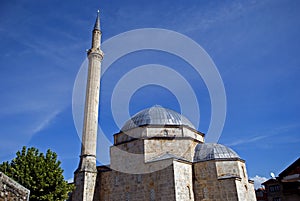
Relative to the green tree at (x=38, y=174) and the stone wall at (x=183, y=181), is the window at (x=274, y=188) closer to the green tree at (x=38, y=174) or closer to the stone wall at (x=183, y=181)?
the stone wall at (x=183, y=181)

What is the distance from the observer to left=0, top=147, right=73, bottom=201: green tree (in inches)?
440

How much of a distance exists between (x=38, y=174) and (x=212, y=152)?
31.1 ft

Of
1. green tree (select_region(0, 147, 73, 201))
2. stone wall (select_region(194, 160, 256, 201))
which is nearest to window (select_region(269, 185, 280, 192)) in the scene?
stone wall (select_region(194, 160, 256, 201))

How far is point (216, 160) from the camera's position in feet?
48.9

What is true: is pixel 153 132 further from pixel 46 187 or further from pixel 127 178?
pixel 46 187

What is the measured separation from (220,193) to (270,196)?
14.0m

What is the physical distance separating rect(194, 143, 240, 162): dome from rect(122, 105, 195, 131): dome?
213 centimetres

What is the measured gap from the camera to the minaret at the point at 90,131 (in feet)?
52.1

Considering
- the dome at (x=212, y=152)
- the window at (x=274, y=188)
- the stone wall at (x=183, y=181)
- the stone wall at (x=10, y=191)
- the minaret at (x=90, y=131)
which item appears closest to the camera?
the stone wall at (x=10, y=191)

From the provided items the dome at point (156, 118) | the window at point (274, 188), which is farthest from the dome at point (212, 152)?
the window at point (274, 188)

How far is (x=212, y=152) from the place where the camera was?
15.4m

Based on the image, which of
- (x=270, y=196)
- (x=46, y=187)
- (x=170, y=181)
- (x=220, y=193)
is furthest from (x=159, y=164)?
(x=270, y=196)

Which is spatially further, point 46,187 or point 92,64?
point 92,64

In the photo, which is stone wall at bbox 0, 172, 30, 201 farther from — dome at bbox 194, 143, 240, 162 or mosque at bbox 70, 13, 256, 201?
dome at bbox 194, 143, 240, 162
